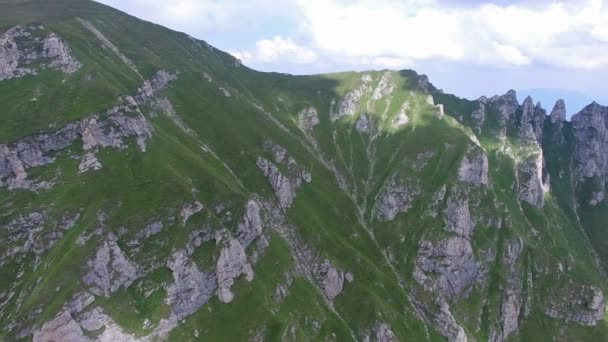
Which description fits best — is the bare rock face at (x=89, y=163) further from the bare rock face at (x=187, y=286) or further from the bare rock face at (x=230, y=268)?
the bare rock face at (x=230, y=268)

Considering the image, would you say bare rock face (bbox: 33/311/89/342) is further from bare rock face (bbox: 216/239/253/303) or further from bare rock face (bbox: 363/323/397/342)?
bare rock face (bbox: 363/323/397/342)

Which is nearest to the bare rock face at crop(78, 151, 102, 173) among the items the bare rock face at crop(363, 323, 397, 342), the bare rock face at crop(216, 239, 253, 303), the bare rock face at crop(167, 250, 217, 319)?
the bare rock face at crop(167, 250, 217, 319)

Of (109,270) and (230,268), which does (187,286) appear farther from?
(109,270)

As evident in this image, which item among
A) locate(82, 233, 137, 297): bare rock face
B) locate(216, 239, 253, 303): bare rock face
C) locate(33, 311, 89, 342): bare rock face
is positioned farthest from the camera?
locate(216, 239, 253, 303): bare rock face

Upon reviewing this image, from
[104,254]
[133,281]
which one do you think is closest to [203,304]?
[133,281]

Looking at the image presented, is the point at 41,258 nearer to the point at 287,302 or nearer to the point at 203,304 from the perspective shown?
the point at 203,304
